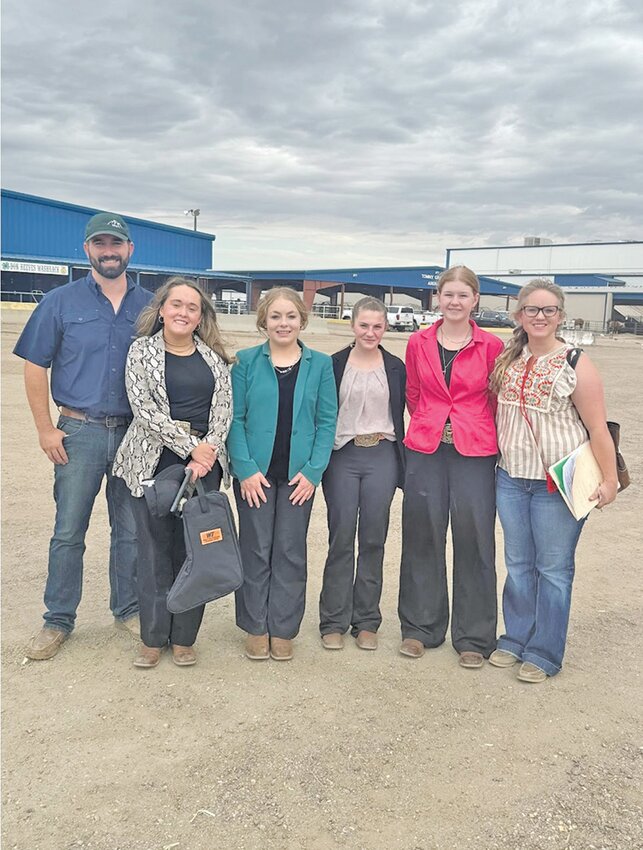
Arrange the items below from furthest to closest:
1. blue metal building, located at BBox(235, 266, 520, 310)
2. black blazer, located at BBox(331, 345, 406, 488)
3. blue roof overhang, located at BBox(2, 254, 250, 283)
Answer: blue metal building, located at BBox(235, 266, 520, 310), blue roof overhang, located at BBox(2, 254, 250, 283), black blazer, located at BBox(331, 345, 406, 488)

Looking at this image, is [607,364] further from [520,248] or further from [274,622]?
[520,248]

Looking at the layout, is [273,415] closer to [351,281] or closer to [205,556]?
[205,556]

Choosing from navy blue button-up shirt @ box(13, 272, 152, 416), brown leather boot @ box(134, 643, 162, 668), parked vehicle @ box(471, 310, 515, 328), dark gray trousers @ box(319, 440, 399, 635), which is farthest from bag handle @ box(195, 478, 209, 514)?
parked vehicle @ box(471, 310, 515, 328)

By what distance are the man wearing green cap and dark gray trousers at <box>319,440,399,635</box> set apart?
1.18 m

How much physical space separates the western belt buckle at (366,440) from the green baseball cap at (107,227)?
170cm

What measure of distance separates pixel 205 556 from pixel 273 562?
567mm

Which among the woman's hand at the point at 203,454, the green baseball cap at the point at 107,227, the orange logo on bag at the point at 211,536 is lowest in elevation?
the orange logo on bag at the point at 211,536

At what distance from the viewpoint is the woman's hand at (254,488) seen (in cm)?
377

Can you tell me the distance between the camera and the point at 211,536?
351 cm

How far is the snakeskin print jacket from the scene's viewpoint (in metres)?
3.53

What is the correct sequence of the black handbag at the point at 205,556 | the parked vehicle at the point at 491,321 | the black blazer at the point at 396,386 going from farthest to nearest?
the parked vehicle at the point at 491,321, the black blazer at the point at 396,386, the black handbag at the point at 205,556

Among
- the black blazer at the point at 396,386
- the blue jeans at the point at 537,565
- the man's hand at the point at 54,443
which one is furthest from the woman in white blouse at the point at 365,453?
the man's hand at the point at 54,443

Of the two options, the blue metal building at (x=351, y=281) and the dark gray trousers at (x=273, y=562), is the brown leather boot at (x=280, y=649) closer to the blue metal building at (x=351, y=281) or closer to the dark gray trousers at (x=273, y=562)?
the dark gray trousers at (x=273, y=562)

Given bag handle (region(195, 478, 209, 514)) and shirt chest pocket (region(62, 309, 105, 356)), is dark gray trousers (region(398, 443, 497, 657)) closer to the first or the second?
bag handle (region(195, 478, 209, 514))
